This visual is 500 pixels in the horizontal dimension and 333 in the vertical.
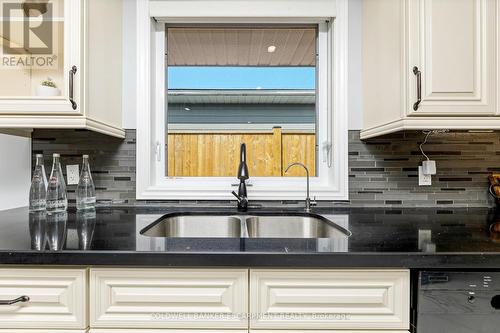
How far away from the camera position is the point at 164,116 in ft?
5.54

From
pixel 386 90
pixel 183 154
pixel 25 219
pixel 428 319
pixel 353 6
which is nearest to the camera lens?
pixel 428 319

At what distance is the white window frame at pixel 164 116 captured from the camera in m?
1.59

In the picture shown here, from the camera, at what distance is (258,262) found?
826 mm

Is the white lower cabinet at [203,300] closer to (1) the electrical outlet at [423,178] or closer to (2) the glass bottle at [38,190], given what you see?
(2) the glass bottle at [38,190]

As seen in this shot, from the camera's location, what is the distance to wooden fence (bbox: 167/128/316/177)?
1745 millimetres

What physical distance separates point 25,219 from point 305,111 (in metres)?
1.44

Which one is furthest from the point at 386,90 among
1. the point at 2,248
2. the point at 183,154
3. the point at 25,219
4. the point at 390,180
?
the point at 25,219

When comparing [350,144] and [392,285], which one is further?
[350,144]

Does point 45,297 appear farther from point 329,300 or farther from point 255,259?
point 329,300

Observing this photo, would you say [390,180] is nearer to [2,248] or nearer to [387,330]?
[387,330]

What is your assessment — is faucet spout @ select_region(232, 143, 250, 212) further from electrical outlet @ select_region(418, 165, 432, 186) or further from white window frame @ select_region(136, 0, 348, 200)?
electrical outlet @ select_region(418, 165, 432, 186)

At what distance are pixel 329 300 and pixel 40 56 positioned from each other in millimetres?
1471

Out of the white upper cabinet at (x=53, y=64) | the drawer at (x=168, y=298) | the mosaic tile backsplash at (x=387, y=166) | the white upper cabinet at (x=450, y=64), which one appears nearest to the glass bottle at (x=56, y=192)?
the mosaic tile backsplash at (x=387, y=166)

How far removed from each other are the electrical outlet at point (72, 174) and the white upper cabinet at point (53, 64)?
362mm
